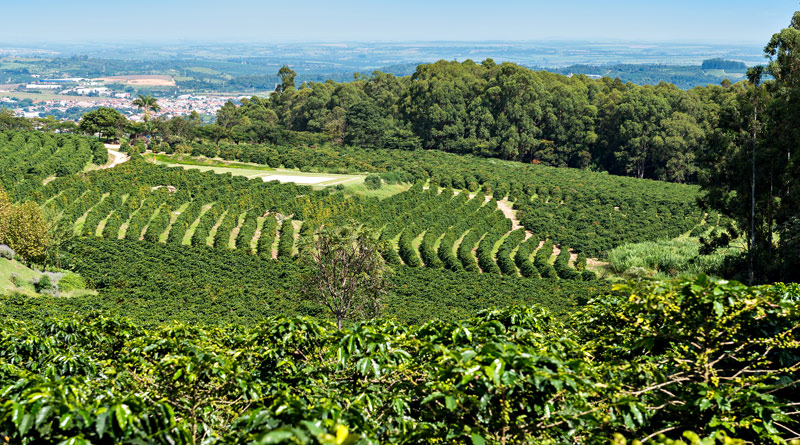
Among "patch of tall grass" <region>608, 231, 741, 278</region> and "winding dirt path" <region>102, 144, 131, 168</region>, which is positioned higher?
"winding dirt path" <region>102, 144, 131, 168</region>

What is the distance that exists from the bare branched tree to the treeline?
5132cm

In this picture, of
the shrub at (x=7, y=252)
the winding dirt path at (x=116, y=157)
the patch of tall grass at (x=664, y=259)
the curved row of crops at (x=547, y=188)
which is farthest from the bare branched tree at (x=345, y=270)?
the winding dirt path at (x=116, y=157)

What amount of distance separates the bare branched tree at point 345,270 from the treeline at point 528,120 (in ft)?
168

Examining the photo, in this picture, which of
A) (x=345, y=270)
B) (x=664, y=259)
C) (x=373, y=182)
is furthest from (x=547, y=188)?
(x=345, y=270)

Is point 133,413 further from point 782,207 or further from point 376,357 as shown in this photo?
Result: point 782,207

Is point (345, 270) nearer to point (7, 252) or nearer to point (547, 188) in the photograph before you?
point (7, 252)

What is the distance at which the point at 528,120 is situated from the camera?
225 feet

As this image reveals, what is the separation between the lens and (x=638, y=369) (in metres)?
5.52

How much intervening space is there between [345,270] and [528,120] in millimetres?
56000

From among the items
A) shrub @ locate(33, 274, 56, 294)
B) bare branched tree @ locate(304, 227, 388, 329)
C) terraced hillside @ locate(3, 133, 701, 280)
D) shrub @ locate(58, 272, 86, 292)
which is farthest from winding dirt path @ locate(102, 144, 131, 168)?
bare branched tree @ locate(304, 227, 388, 329)

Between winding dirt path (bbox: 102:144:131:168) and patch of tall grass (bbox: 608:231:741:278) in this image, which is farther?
winding dirt path (bbox: 102:144:131:168)

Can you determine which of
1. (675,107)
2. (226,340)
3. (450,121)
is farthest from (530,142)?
(226,340)

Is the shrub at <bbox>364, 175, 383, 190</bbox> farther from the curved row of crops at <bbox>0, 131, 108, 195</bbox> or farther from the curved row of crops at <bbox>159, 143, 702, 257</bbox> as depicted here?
the curved row of crops at <bbox>0, 131, 108, 195</bbox>

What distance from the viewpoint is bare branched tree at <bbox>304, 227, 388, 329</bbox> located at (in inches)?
652
